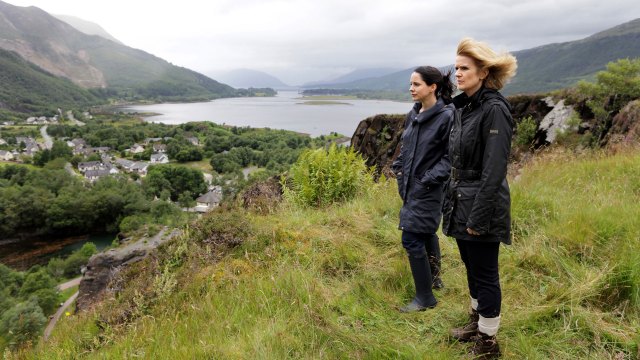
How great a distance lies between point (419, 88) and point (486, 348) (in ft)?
6.84

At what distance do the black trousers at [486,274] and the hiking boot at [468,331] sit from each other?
230 millimetres

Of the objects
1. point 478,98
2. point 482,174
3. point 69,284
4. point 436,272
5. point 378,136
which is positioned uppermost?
point 478,98

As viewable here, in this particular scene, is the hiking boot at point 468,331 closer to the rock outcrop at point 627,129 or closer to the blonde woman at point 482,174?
the blonde woman at point 482,174

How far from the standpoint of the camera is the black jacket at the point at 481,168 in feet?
7.32

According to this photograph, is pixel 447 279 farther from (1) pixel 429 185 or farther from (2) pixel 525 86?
(2) pixel 525 86

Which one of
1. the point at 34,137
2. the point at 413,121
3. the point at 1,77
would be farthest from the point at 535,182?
the point at 1,77

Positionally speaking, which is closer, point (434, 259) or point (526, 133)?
point (434, 259)

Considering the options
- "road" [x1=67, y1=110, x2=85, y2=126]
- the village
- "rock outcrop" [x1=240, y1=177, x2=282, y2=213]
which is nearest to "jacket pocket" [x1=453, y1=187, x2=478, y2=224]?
"rock outcrop" [x1=240, y1=177, x2=282, y2=213]

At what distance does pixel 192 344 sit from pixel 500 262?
9.54 feet

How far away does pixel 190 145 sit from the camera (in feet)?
301

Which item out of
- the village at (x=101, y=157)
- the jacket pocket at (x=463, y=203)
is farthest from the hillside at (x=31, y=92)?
the jacket pocket at (x=463, y=203)

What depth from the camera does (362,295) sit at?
3.41 m

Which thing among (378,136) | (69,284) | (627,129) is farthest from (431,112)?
(69,284)

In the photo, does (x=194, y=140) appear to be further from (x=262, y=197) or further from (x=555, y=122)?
(x=262, y=197)
